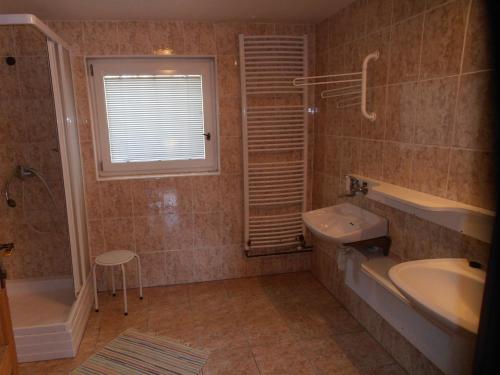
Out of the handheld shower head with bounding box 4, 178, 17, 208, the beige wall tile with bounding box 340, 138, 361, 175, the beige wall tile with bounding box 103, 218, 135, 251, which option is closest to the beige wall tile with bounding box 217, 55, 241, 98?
the beige wall tile with bounding box 340, 138, 361, 175

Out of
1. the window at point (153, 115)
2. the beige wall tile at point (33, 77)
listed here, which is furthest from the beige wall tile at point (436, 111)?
the beige wall tile at point (33, 77)

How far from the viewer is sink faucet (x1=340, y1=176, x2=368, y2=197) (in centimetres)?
223

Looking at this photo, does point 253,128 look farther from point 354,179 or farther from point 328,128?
point 354,179

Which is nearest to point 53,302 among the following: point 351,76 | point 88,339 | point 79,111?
point 88,339

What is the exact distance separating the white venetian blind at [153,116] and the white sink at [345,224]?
129 centimetres

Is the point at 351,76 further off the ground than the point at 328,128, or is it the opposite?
the point at 351,76

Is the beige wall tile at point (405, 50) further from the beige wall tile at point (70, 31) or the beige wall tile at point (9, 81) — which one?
the beige wall tile at point (9, 81)

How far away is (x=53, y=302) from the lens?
2.65m

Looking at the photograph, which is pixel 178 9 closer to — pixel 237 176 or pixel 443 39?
pixel 237 176

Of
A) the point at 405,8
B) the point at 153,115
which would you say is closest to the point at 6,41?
the point at 153,115

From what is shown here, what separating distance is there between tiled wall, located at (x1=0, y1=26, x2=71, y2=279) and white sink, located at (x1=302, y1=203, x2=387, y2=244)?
2.06 metres

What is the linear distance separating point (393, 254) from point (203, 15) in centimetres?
223

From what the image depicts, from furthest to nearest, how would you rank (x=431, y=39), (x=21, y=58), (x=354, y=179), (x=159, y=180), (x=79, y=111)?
(x=159, y=180) < (x=79, y=111) < (x=21, y=58) < (x=354, y=179) < (x=431, y=39)

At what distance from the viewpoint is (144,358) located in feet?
7.20
